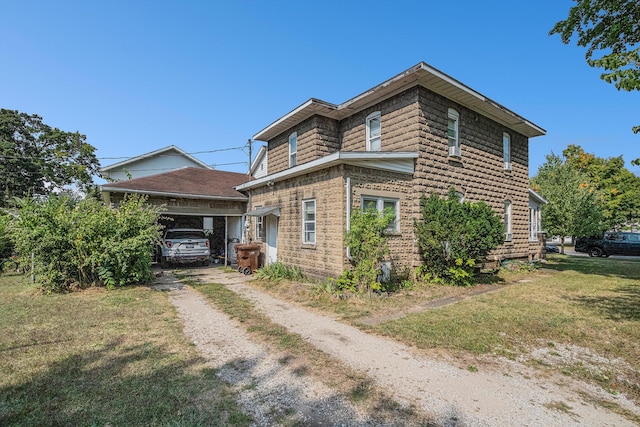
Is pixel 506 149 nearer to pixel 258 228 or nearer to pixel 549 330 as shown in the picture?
pixel 549 330

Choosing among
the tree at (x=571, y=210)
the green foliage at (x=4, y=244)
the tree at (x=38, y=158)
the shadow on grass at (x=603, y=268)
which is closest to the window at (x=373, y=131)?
the shadow on grass at (x=603, y=268)

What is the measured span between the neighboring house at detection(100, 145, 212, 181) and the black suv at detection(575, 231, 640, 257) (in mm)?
33364

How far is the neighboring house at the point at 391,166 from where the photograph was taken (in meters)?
9.67

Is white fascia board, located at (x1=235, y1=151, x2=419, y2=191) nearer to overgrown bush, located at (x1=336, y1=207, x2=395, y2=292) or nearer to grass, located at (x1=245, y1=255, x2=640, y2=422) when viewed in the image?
overgrown bush, located at (x1=336, y1=207, x2=395, y2=292)

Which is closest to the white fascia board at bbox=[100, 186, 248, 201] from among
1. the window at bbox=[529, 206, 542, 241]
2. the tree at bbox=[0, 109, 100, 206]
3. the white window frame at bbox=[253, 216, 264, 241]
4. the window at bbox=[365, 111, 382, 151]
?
the white window frame at bbox=[253, 216, 264, 241]

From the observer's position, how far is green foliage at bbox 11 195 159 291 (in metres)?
9.01

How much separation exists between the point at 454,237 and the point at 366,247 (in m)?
2.97

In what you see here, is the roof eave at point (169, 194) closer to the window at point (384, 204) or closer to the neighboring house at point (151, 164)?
the window at point (384, 204)

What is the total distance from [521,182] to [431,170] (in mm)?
7481

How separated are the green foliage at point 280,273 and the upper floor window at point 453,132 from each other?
7.19m

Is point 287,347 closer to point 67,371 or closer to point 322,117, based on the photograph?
point 67,371

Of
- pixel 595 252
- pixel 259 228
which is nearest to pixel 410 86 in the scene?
pixel 259 228

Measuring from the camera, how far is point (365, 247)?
8422 mm

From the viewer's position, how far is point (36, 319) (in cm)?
637
